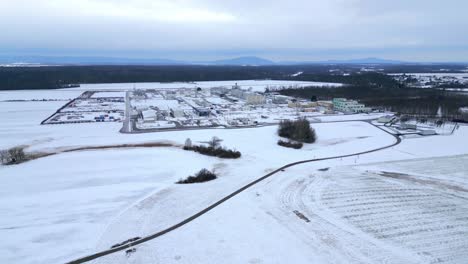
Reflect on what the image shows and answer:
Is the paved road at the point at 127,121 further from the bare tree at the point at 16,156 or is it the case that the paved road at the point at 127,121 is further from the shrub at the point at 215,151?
the bare tree at the point at 16,156

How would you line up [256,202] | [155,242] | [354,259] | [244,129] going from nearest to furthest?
[354,259], [155,242], [256,202], [244,129]

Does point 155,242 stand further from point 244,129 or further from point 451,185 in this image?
point 244,129

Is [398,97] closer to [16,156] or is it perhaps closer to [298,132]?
[298,132]

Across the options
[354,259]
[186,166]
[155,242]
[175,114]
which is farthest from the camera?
[175,114]

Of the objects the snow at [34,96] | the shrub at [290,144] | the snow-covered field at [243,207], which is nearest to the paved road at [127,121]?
the snow-covered field at [243,207]

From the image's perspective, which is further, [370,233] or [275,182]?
[275,182]

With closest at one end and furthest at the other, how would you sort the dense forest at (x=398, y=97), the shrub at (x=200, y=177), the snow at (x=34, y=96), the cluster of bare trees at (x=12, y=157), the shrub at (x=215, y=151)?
the shrub at (x=200, y=177) < the cluster of bare trees at (x=12, y=157) < the shrub at (x=215, y=151) < the dense forest at (x=398, y=97) < the snow at (x=34, y=96)

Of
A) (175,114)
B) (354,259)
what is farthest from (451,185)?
(175,114)

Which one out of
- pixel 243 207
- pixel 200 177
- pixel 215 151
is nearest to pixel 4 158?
pixel 200 177
